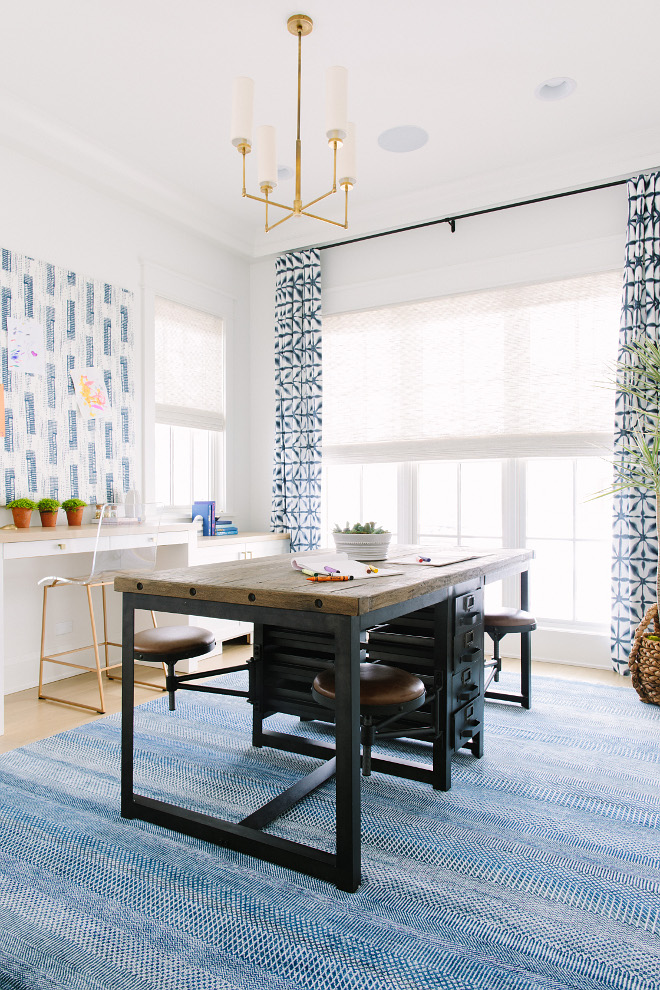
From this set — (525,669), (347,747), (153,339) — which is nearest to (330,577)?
(347,747)

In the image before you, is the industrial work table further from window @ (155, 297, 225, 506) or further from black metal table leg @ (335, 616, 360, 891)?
window @ (155, 297, 225, 506)

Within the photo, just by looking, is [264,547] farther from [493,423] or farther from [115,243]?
[115,243]

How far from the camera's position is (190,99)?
327 centimetres

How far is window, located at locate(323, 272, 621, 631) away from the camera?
3.96 meters

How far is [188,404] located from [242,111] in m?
2.55

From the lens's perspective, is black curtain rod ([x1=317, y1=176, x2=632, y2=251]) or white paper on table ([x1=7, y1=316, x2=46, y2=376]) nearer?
white paper on table ([x1=7, y1=316, x2=46, y2=376])

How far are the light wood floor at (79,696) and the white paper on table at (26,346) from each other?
1747mm

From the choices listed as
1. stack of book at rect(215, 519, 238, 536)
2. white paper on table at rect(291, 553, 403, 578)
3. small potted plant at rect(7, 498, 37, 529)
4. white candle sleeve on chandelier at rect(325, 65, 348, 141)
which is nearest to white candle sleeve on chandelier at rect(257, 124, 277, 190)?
white candle sleeve on chandelier at rect(325, 65, 348, 141)

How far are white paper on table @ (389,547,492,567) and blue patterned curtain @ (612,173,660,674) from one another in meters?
1.25

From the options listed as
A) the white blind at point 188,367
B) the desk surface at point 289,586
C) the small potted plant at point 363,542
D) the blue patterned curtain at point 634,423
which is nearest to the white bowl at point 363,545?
the small potted plant at point 363,542

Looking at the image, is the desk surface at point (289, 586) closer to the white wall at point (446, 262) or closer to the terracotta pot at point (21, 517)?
the terracotta pot at point (21, 517)

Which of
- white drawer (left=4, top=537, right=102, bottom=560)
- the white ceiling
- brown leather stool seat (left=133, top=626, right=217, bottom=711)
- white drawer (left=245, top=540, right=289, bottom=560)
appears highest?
the white ceiling

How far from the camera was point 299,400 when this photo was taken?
481 centimetres

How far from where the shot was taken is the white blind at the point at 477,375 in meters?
3.93
